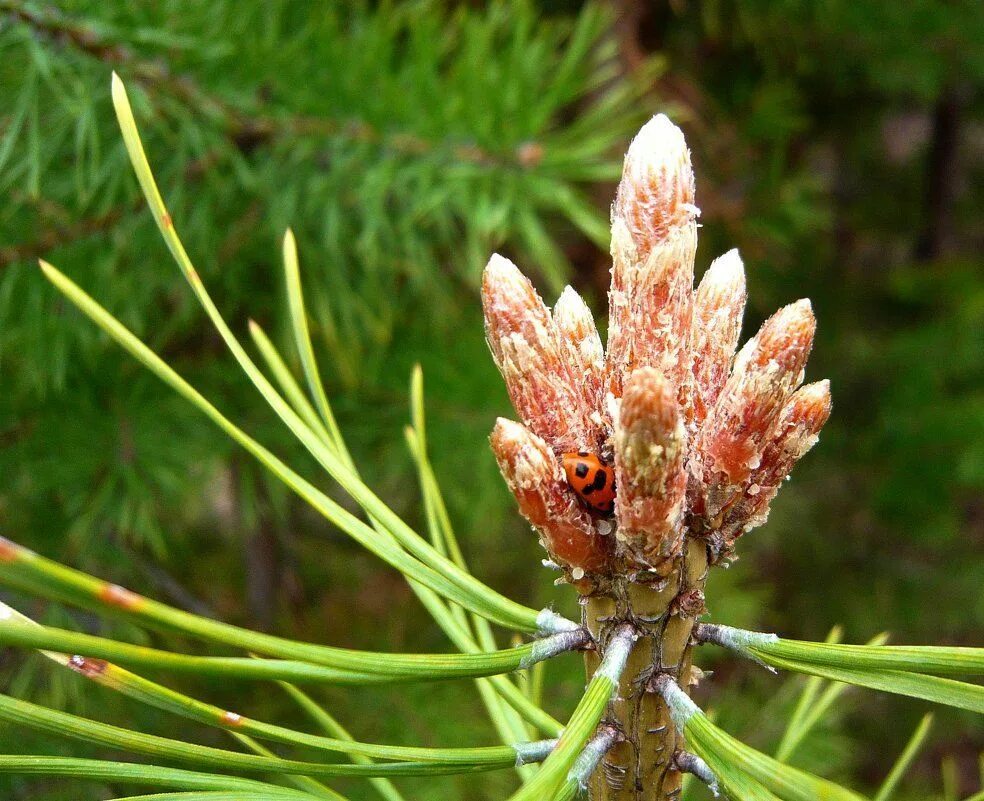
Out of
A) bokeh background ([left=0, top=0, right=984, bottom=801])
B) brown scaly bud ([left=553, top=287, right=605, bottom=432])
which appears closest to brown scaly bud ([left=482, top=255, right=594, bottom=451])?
brown scaly bud ([left=553, top=287, right=605, bottom=432])

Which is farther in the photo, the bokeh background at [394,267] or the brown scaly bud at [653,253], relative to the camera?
the bokeh background at [394,267]

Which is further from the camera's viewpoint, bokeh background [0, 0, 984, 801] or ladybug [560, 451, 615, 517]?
bokeh background [0, 0, 984, 801]

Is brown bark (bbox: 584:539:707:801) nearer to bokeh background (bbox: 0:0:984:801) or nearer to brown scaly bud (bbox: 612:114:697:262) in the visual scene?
brown scaly bud (bbox: 612:114:697:262)

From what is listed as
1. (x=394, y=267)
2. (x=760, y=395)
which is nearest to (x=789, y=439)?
(x=760, y=395)

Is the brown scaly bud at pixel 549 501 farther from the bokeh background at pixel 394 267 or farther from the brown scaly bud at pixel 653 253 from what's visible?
the bokeh background at pixel 394 267

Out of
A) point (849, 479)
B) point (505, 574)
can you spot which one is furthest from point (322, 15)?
point (849, 479)

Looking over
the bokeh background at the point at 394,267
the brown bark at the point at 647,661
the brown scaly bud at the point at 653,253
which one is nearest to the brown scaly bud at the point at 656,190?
the brown scaly bud at the point at 653,253
